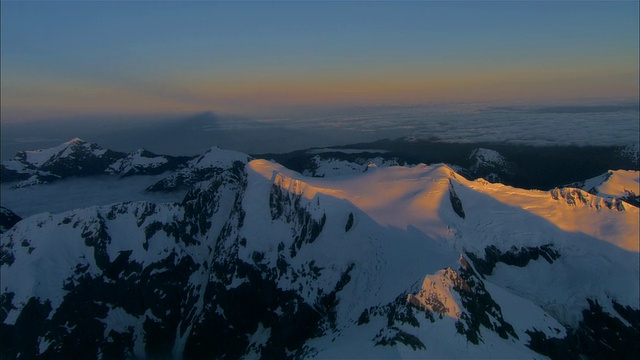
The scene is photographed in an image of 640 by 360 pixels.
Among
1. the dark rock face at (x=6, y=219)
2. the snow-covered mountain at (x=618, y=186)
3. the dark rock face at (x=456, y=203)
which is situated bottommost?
the dark rock face at (x=6, y=219)

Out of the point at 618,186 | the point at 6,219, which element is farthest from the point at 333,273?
the point at 6,219

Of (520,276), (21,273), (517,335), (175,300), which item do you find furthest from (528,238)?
(21,273)

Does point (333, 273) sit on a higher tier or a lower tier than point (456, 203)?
lower

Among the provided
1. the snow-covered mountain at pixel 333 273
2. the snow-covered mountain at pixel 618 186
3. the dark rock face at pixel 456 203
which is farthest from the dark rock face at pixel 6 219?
the snow-covered mountain at pixel 618 186

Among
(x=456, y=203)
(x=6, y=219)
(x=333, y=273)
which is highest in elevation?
(x=456, y=203)

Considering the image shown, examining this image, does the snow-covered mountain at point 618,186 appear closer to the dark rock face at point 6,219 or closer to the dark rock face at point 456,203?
the dark rock face at point 456,203

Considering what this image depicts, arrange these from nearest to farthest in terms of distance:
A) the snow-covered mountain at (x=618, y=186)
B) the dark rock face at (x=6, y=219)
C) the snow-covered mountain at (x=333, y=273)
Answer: the snow-covered mountain at (x=333, y=273) < the snow-covered mountain at (x=618, y=186) < the dark rock face at (x=6, y=219)

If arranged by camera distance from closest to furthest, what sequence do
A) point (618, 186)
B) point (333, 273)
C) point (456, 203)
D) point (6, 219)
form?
point (333, 273) → point (456, 203) → point (618, 186) → point (6, 219)

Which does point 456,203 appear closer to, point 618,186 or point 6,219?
point 618,186
